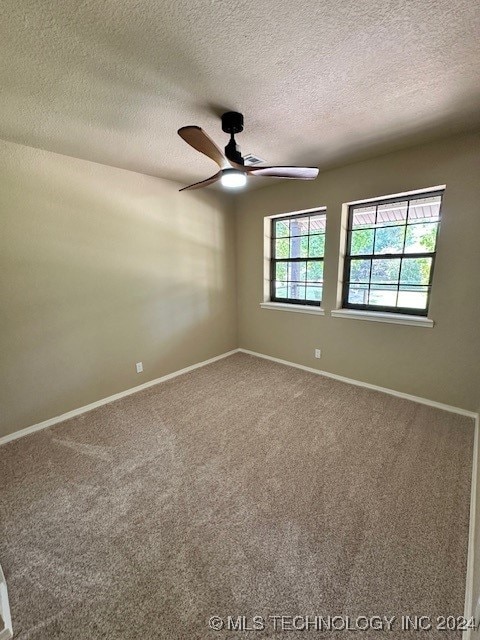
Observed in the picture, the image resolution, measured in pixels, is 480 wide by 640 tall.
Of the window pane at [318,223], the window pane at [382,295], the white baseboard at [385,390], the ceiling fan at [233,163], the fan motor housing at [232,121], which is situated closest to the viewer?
the ceiling fan at [233,163]

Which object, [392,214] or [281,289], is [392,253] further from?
[281,289]

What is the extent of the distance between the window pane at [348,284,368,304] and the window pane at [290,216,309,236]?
0.97 m

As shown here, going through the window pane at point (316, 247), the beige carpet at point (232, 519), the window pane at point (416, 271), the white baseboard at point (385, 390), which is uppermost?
the window pane at point (316, 247)

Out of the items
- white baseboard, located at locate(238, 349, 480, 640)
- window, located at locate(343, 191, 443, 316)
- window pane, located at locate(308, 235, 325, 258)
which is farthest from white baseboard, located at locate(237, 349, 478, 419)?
window pane, located at locate(308, 235, 325, 258)

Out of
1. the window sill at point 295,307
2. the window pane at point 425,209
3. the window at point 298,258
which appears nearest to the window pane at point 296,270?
the window at point 298,258

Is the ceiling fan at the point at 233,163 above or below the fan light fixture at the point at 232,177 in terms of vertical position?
above

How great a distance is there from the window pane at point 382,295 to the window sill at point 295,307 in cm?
59

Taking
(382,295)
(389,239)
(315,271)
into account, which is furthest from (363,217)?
(382,295)

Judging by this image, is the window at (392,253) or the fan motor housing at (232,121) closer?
the fan motor housing at (232,121)

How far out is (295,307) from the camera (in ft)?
11.6

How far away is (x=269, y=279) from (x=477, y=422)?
9.12 feet

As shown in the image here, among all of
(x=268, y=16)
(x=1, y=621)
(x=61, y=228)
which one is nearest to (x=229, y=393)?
(x=1, y=621)

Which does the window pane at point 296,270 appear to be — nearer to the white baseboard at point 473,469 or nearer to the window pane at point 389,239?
the window pane at point 389,239

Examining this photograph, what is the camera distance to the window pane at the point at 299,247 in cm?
349
